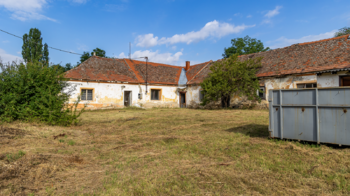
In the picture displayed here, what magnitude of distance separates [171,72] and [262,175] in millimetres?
22642

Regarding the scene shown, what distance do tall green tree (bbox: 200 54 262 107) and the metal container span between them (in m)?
11.6

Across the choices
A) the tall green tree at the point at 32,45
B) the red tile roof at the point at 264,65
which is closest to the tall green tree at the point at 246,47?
the red tile roof at the point at 264,65

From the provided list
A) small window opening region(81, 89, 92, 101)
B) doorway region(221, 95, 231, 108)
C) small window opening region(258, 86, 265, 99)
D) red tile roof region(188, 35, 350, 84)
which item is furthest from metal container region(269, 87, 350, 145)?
small window opening region(81, 89, 92, 101)

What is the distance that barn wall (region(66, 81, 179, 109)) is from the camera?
742 inches

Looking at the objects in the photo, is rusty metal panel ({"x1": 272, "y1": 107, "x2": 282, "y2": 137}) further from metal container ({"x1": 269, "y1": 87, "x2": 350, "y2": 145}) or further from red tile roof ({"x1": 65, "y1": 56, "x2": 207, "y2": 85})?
red tile roof ({"x1": 65, "y1": 56, "x2": 207, "y2": 85})

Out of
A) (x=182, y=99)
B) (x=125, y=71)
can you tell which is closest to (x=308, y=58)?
(x=182, y=99)

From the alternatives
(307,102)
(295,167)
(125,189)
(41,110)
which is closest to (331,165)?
(295,167)

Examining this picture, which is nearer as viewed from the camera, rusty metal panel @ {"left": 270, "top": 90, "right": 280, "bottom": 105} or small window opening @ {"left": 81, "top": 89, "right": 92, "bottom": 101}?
rusty metal panel @ {"left": 270, "top": 90, "right": 280, "bottom": 105}

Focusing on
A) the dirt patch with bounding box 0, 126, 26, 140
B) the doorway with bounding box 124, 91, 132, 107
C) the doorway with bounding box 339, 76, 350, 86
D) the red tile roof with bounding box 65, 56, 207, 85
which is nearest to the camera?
the dirt patch with bounding box 0, 126, 26, 140

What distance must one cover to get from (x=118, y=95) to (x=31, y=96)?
11.9 m

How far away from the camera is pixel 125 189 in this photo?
3051 millimetres

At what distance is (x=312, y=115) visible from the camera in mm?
4953

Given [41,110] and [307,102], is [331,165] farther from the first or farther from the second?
[41,110]

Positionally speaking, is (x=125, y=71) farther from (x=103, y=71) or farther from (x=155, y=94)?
(x=155, y=94)
